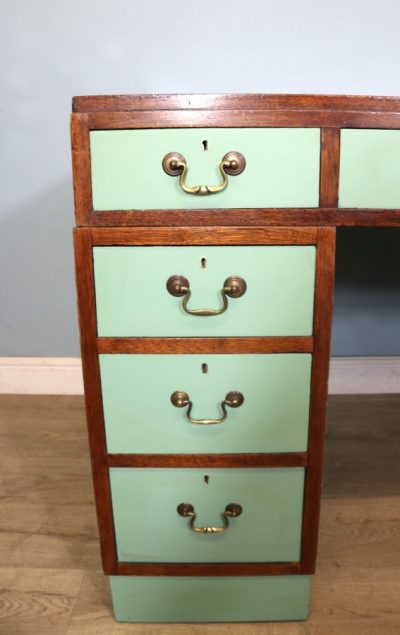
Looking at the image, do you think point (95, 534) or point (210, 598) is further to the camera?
point (95, 534)

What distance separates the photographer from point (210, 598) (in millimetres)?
879

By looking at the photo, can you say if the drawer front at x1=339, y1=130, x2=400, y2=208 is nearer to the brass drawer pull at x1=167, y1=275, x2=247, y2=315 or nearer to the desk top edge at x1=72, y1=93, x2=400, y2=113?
the desk top edge at x1=72, y1=93, x2=400, y2=113

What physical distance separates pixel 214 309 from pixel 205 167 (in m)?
0.20

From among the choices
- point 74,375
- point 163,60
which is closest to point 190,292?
point 163,60

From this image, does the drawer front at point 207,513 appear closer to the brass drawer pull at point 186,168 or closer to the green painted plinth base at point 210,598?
the green painted plinth base at point 210,598

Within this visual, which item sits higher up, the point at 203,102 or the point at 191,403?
the point at 203,102

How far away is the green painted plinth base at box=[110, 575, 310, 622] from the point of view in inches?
34.2

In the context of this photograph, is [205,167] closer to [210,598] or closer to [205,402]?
[205,402]

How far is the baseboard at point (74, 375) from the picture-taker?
1.64m

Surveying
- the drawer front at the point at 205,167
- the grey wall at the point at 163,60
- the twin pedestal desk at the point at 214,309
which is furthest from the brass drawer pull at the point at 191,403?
the grey wall at the point at 163,60

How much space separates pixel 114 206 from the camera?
699 millimetres

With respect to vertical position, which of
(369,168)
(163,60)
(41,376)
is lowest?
(41,376)

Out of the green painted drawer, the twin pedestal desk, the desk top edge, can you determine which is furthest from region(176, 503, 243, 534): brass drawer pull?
the desk top edge

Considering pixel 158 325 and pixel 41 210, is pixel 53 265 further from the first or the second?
pixel 158 325
